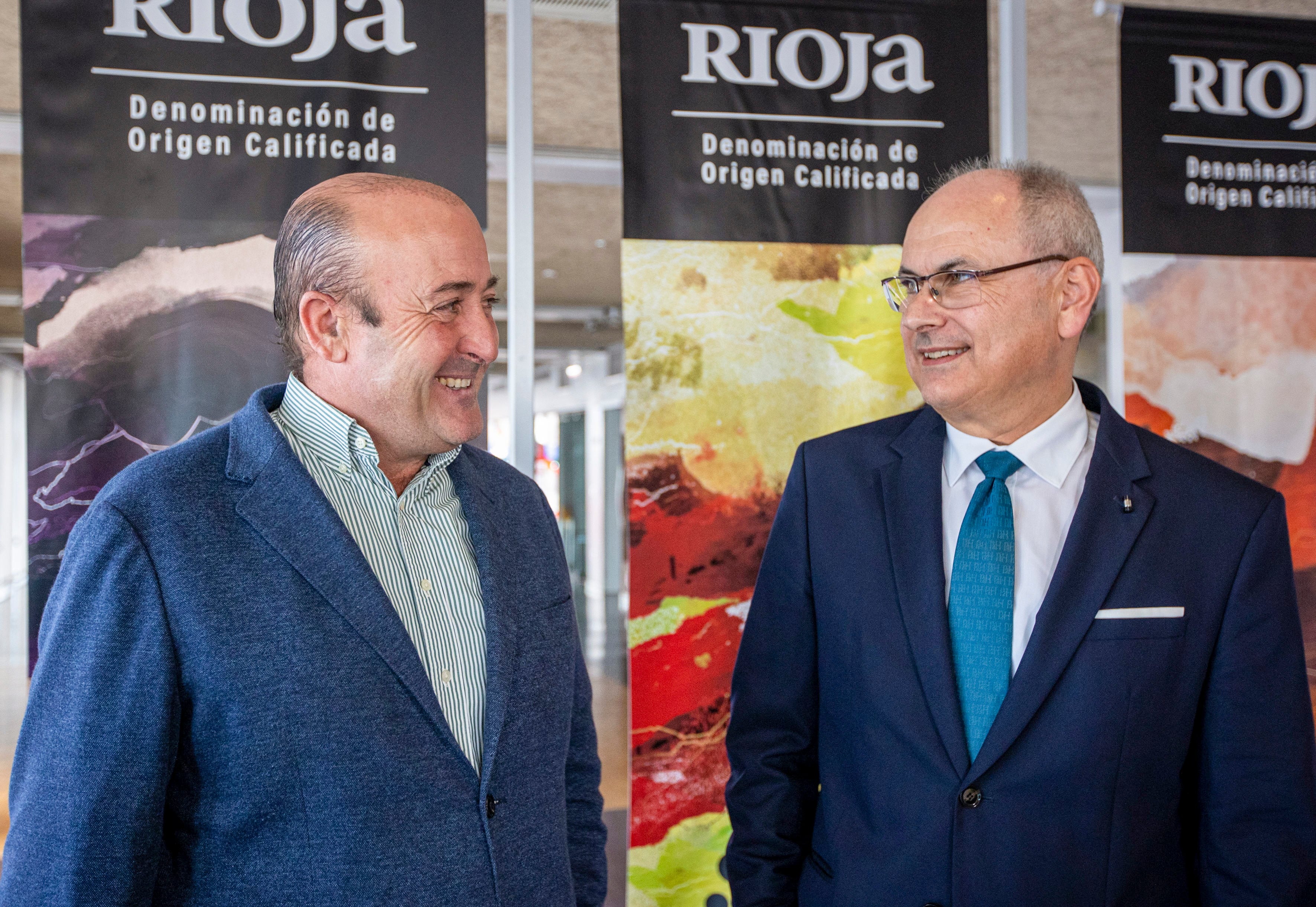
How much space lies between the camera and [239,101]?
2553mm

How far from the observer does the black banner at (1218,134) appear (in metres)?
3.02

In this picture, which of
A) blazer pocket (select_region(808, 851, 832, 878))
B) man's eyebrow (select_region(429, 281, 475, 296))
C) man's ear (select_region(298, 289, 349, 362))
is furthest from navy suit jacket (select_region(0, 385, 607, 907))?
blazer pocket (select_region(808, 851, 832, 878))

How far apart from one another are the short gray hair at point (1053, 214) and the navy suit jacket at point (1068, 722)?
1.04 ft

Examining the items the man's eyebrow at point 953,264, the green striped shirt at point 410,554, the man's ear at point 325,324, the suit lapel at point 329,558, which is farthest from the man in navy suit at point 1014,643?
the man's ear at point 325,324

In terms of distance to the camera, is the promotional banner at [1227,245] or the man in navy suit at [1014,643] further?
the promotional banner at [1227,245]

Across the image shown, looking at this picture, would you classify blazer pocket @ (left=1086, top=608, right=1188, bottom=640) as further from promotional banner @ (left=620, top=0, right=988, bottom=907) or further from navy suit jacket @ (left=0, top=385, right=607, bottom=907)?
promotional banner @ (left=620, top=0, right=988, bottom=907)

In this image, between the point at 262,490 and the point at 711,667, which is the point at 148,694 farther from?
the point at 711,667

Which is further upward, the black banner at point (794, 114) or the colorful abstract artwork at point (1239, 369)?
the black banner at point (794, 114)

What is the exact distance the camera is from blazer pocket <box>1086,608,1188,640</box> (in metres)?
1.59

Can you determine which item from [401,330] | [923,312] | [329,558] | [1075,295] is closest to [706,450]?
[923,312]

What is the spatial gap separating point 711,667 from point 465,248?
1.69 m

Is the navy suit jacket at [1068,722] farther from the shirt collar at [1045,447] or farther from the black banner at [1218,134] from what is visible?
the black banner at [1218,134]

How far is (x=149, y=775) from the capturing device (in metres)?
1.20

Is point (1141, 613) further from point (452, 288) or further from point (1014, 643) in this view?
point (452, 288)
